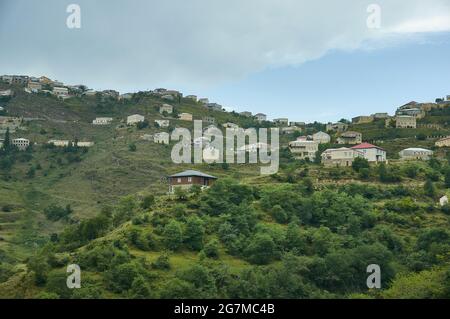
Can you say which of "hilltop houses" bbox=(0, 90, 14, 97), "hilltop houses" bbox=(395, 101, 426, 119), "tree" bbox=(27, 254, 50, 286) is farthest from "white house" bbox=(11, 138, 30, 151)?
"tree" bbox=(27, 254, 50, 286)

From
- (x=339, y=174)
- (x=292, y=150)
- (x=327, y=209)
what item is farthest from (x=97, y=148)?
(x=327, y=209)

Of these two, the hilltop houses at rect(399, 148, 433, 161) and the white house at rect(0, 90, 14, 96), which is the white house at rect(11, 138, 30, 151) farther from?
the hilltop houses at rect(399, 148, 433, 161)

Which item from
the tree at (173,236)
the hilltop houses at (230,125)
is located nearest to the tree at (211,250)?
the tree at (173,236)

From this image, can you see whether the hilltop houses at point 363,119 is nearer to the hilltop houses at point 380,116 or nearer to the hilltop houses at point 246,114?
the hilltop houses at point 380,116


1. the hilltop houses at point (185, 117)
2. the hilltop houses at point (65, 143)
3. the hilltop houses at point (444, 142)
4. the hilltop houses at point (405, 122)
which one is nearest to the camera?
the hilltop houses at point (444, 142)

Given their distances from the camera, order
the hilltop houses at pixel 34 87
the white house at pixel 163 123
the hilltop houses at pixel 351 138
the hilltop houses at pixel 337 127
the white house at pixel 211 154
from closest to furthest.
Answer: the white house at pixel 211 154
the hilltop houses at pixel 351 138
the hilltop houses at pixel 337 127
the white house at pixel 163 123
the hilltop houses at pixel 34 87

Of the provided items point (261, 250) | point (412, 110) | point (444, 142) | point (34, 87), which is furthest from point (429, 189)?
point (34, 87)

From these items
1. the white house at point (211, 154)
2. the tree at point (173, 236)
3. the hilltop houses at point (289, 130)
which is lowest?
the tree at point (173, 236)
